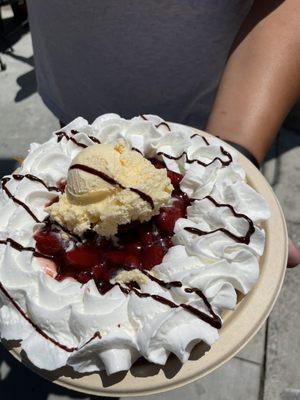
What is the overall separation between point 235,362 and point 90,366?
1380 mm

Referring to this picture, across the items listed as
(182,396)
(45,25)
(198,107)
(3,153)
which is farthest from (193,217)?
(3,153)

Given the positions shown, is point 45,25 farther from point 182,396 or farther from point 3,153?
point 3,153

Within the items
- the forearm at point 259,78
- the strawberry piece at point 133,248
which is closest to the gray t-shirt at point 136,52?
the forearm at point 259,78

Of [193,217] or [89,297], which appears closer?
[89,297]

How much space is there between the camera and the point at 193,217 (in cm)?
129

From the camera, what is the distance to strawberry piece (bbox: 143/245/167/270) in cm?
119

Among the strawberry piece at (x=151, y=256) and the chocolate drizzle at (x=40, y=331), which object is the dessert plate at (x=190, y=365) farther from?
the strawberry piece at (x=151, y=256)

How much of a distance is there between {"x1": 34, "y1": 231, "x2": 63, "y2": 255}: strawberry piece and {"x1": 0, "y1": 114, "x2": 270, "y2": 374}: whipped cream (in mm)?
36

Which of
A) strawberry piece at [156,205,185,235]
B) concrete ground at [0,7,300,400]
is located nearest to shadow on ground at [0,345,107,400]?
concrete ground at [0,7,300,400]

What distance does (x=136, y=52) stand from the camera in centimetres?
157

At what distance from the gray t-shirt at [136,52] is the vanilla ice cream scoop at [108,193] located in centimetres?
53

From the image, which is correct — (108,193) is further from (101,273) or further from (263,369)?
(263,369)

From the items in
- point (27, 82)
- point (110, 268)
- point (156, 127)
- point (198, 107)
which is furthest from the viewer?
point (27, 82)

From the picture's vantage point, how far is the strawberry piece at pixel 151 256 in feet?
3.91
